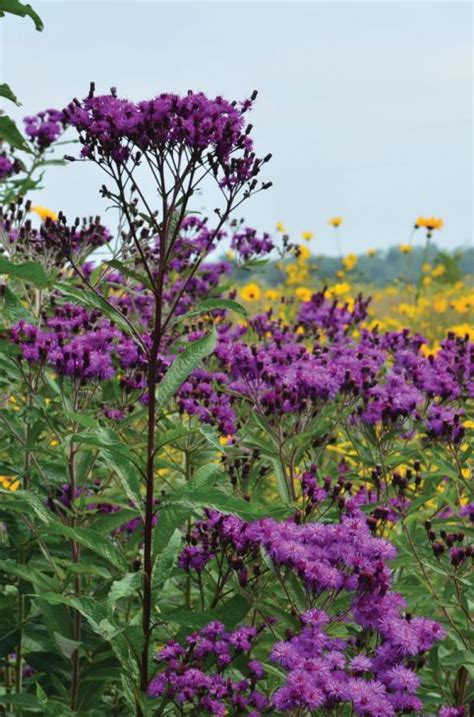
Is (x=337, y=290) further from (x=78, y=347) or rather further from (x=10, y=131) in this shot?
(x=10, y=131)

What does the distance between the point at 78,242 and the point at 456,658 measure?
8.46 ft

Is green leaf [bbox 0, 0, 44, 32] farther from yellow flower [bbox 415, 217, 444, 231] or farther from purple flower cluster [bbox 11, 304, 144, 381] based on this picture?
yellow flower [bbox 415, 217, 444, 231]

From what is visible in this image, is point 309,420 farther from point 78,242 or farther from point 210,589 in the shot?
point 78,242

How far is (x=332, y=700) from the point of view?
2447mm

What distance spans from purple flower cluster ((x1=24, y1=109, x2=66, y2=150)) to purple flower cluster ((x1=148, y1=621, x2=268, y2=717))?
11.4 ft

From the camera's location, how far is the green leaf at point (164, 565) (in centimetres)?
287

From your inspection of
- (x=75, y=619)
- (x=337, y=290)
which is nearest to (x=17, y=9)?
(x=75, y=619)

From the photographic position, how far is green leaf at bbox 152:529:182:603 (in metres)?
2.87

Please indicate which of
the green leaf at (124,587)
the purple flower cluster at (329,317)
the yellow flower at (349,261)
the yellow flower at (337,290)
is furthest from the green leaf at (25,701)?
the yellow flower at (349,261)

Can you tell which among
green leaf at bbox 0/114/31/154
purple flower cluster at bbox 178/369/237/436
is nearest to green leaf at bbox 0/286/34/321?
green leaf at bbox 0/114/31/154

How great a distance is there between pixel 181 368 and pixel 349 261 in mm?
12530

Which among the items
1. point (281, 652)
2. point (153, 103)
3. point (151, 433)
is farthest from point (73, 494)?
point (153, 103)

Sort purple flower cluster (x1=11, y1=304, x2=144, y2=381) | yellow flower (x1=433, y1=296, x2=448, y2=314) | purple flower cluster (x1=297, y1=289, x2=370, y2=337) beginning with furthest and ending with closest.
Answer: yellow flower (x1=433, y1=296, x2=448, y2=314), purple flower cluster (x1=297, y1=289, x2=370, y2=337), purple flower cluster (x1=11, y1=304, x2=144, y2=381)

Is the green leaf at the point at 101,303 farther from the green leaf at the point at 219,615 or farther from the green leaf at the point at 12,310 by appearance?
the green leaf at the point at 219,615
